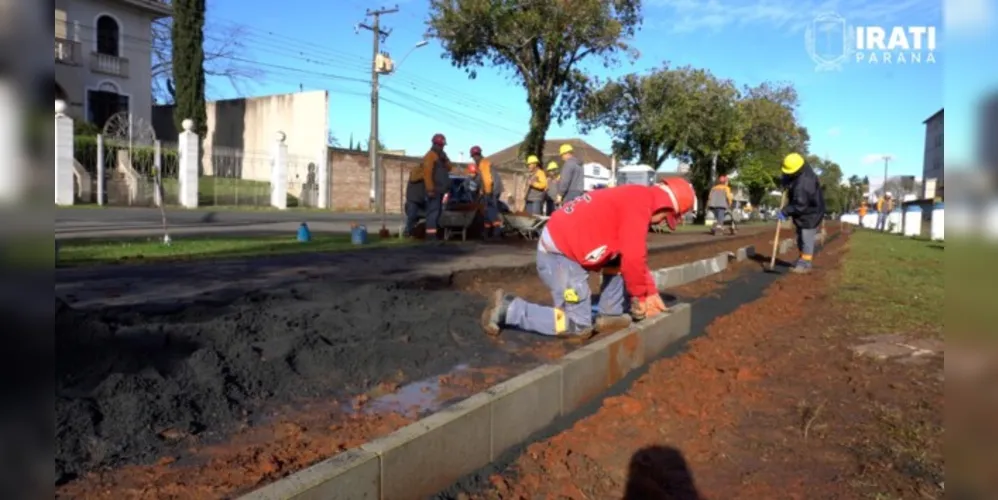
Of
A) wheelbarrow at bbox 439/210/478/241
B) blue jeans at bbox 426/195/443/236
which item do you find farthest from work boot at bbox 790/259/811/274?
blue jeans at bbox 426/195/443/236

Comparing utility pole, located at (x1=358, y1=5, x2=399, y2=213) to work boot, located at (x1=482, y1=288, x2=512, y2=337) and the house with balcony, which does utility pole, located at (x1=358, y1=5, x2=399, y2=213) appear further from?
work boot, located at (x1=482, y1=288, x2=512, y2=337)

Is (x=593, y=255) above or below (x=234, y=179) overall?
below

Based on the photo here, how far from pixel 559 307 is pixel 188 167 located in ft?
77.1

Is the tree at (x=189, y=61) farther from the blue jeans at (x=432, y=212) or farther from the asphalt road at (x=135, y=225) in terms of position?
the blue jeans at (x=432, y=212)

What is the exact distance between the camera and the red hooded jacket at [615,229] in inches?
205

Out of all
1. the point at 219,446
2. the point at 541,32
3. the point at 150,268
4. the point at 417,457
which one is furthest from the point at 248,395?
the point at 541,32

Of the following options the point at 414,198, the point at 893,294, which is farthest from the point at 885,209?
the point at 414,198

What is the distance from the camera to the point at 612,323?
575 centimetres

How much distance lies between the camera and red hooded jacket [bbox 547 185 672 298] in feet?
17.0

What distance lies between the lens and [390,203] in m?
35.9

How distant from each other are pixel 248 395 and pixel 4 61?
3.15 metres

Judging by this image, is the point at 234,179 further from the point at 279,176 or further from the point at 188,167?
the point at 188,167

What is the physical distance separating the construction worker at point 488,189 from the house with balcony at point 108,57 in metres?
21.6

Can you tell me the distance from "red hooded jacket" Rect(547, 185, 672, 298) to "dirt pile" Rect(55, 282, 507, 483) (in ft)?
3.59
